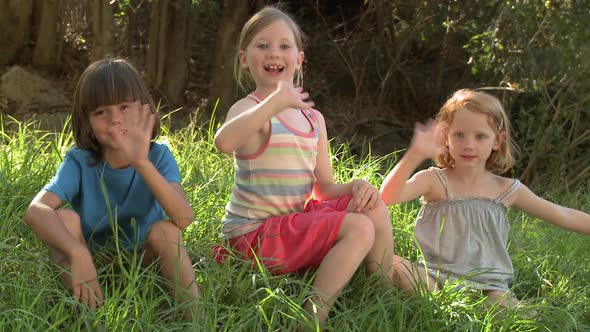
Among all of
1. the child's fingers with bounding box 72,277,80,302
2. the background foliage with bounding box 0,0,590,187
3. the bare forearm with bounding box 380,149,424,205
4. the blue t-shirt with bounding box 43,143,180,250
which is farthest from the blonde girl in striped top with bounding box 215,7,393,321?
the background foliage with bounding box 0,0,590,187

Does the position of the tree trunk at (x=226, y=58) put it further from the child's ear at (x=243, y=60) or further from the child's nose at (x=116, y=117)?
the child's nose at (x=116, y=117)

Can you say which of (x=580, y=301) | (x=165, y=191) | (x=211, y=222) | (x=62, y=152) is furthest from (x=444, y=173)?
(x=62, y=152)

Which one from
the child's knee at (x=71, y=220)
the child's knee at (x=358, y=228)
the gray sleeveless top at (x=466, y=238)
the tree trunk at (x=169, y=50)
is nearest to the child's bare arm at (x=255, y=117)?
the child's knee at (x=358, y=228)

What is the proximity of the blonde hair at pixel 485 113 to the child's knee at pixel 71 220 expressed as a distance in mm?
1273

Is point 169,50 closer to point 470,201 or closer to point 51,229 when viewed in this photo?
point 470,201

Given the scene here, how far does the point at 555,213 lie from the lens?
316 centimetres

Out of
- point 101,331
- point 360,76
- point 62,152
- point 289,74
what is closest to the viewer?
point 101,331

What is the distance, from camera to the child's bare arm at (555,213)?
3152mm

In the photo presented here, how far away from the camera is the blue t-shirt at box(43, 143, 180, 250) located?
2.76 metres

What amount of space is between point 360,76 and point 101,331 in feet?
16.8

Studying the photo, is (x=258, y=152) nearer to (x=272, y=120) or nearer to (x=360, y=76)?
(x=272, y=120)

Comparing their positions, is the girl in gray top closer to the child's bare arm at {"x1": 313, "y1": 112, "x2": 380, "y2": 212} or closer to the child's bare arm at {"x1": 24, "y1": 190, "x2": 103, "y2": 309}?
the child's bare arm at {"x1": 313, "y1": 112, "x2": 380, "y2": 212}

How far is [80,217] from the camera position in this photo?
2803mm

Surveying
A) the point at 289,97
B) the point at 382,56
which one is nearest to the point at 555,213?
the point at 289,97
